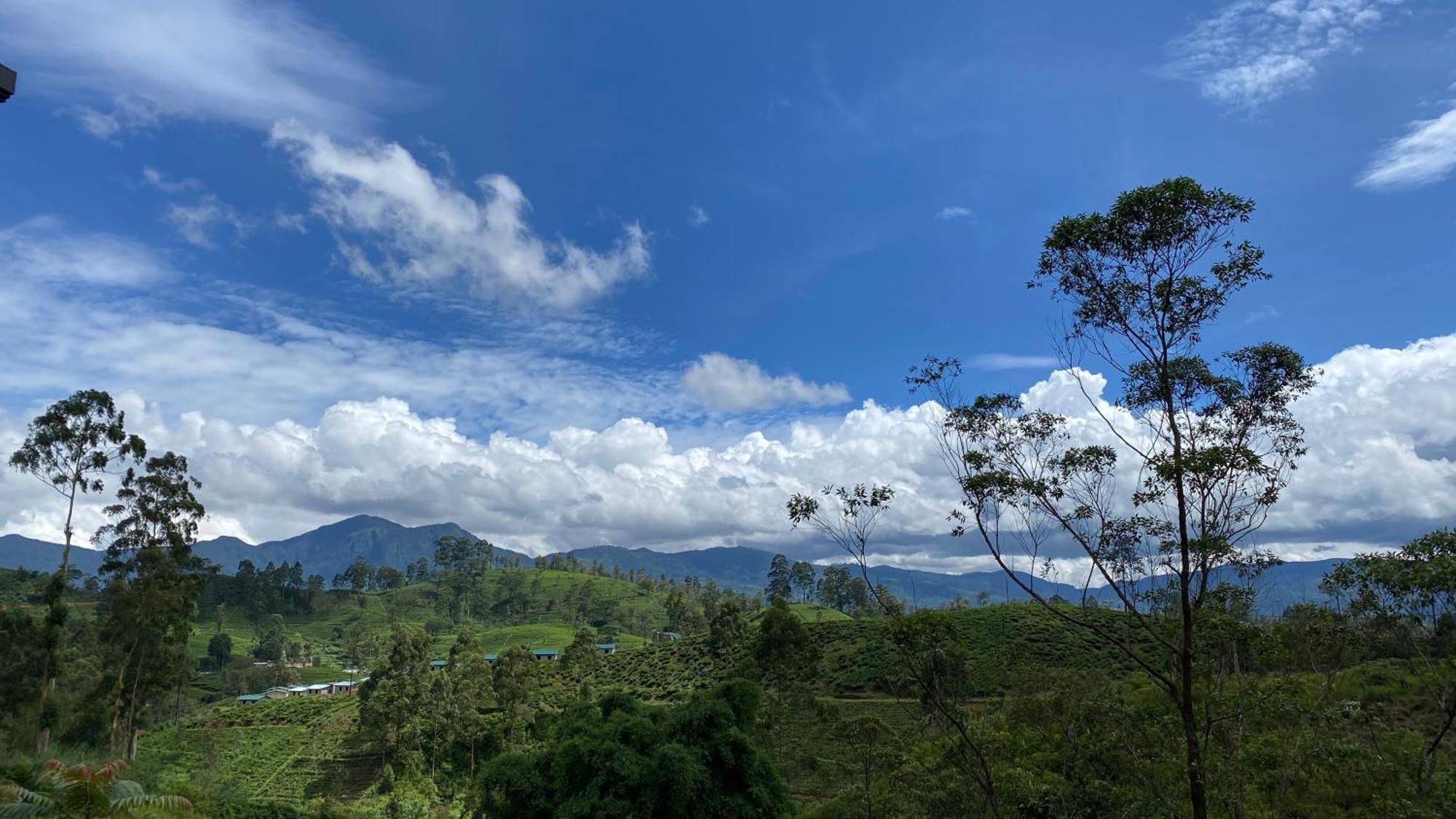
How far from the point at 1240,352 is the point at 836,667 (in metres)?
57.2

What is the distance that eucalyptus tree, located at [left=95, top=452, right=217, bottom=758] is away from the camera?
38.5m

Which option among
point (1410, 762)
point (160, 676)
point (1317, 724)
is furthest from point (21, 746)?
point (1410, 762)

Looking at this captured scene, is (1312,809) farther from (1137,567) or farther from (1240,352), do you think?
(1240,352)

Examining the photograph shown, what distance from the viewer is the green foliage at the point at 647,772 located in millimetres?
17656

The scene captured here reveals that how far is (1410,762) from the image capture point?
15328mm

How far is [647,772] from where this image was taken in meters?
17.8

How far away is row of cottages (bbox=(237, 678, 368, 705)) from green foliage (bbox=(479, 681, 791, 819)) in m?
83.1

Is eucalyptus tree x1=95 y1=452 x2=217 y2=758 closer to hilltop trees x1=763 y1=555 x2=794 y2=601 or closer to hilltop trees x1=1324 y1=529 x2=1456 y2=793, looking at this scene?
hilltop trees x1=1324 y1=529 x2=1456 y2=793

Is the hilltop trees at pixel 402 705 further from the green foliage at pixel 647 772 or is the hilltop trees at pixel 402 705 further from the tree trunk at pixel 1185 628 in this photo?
the tree trunk at pixel 1185 628

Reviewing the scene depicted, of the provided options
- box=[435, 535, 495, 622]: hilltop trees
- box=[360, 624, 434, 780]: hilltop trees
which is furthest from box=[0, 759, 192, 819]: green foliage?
box=[435, 535, 495, 622]: hilltop trees

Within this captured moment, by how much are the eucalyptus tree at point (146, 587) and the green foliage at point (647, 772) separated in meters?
30.1

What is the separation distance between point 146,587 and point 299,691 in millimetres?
68322

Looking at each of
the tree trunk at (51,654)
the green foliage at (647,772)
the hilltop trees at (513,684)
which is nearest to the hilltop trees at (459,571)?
the hilltop trees at (513,684)

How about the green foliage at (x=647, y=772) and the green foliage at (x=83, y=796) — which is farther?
the green foliage at (x=647, y=772)
